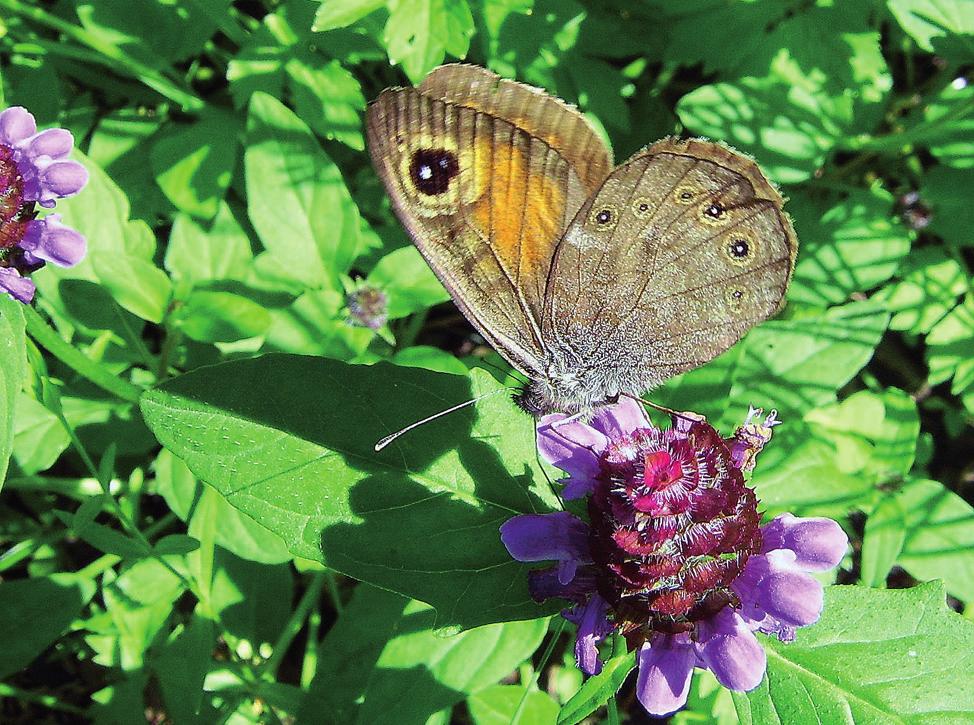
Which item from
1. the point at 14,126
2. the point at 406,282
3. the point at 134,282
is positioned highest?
the point at 14,126

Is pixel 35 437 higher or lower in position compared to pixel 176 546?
higher

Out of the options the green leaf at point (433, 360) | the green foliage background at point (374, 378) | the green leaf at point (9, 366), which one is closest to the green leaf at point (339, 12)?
the green foliage background at point (374, 378)

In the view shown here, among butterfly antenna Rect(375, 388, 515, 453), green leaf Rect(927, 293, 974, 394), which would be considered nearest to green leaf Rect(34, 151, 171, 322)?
butterfly antenna Rect(375, 388, 515, 453)

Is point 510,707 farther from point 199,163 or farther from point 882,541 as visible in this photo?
point 199,163

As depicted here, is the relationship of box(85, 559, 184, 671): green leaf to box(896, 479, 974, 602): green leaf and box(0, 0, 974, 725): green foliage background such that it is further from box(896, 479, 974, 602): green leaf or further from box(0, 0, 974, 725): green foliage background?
box(896, 479, 974, 602): green leaf

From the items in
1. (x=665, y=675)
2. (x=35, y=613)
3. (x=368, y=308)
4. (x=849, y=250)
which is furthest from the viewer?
(x=849, y=250)

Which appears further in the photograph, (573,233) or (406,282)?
(406,282)

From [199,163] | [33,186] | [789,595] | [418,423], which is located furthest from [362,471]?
[199,163]
